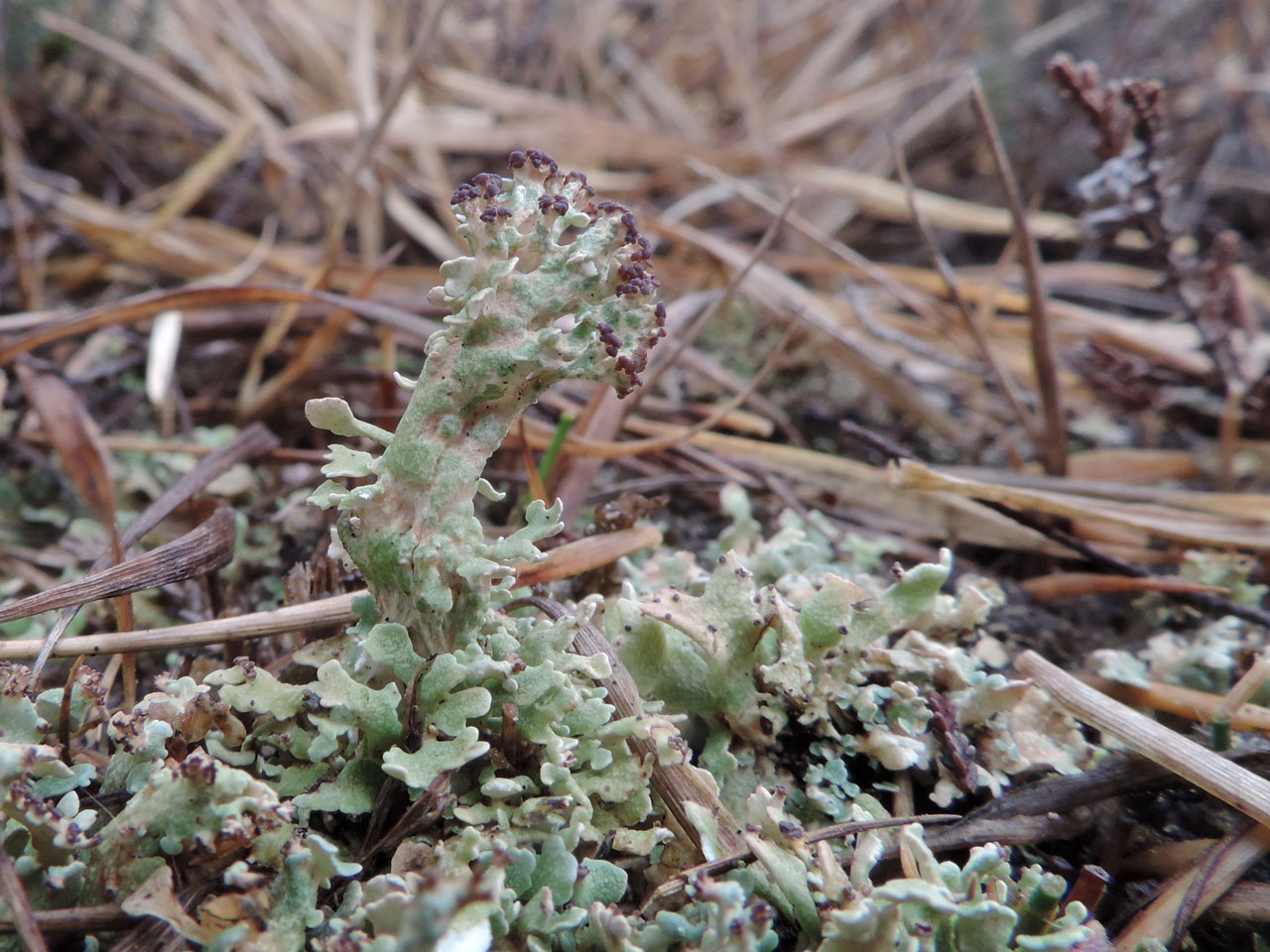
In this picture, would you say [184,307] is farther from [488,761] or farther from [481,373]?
[488,761]

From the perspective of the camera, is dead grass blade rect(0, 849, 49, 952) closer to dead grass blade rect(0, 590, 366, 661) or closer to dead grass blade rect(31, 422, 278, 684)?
dead grass blade rect(31, 422, 278, 684)

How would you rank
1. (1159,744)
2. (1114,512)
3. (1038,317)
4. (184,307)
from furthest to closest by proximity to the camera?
(184,307), (1038,317), (1114,512), (1159,744)

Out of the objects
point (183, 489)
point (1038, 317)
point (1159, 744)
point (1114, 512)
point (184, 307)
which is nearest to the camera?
point (1159, 744)

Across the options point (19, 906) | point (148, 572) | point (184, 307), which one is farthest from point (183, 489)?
point (19, 906)

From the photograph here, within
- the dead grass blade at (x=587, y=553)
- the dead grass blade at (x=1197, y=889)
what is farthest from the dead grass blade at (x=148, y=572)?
the dead grass blade at (x=1197, y=889)

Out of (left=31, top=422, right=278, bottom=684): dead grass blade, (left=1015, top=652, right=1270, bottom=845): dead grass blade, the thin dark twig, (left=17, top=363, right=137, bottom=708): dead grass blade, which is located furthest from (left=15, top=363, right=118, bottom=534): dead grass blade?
the thin dark twig

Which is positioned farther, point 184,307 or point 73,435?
point 184,307
